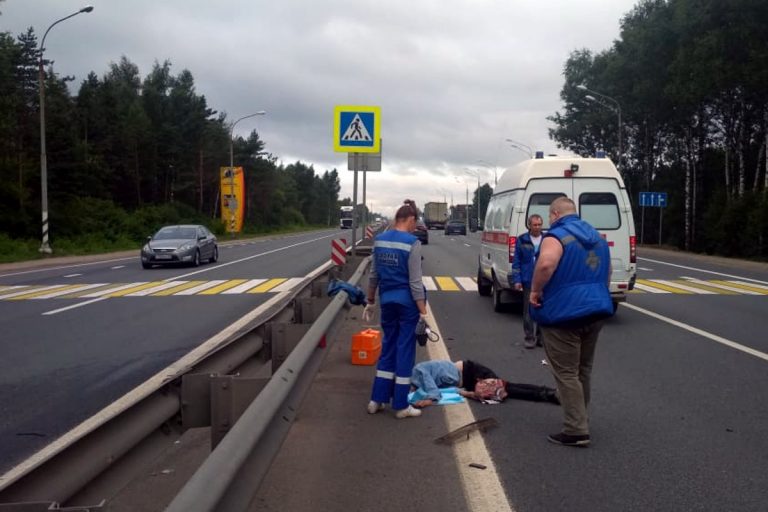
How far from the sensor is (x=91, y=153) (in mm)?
56125

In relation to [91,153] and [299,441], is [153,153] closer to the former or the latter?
[91,153]

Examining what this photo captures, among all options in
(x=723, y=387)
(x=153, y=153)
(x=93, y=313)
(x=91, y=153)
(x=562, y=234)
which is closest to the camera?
(x=562, y=234)

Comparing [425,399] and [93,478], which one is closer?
[93,478]

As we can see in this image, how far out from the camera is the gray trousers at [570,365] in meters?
5.44

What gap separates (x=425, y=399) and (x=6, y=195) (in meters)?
36.1

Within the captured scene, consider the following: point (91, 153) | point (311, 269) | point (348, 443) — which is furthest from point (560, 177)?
point (91, 153)

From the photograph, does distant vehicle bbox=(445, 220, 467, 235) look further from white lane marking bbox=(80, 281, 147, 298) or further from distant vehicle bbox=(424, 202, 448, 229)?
white lane marking bbox=(80, 281, 147, 298)

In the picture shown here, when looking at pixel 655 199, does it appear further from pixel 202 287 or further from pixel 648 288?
pixel 202 287

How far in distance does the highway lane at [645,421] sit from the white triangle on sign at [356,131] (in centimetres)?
427

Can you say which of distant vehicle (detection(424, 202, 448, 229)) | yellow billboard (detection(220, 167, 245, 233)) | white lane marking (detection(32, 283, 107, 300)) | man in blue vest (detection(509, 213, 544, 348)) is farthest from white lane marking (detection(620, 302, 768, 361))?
distant vehicle (detection(424, 202, 448, 229))

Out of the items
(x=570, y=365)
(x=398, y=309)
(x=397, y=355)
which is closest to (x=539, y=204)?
(x=398, y=309)

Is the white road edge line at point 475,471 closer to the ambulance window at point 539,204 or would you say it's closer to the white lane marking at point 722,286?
the ambulance window at point 539,204

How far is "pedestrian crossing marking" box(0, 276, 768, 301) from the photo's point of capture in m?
16.5

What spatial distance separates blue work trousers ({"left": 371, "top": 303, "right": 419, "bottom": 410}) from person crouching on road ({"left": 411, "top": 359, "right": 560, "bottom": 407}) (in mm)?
389
